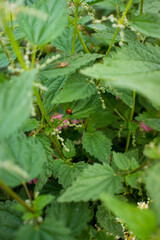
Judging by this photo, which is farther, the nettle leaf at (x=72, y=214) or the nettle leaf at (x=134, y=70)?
the nettle leaf at (x=72, y=214)

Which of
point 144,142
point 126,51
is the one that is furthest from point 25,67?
point 144,142

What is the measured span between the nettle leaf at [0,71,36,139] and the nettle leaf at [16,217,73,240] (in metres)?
0.30

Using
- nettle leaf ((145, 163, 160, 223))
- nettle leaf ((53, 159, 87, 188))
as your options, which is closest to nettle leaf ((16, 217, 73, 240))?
nettle leaf ((145, 163, 160, 223))

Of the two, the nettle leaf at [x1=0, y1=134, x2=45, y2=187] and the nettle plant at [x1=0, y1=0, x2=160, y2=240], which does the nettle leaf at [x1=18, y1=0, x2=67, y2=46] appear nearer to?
the nettle plant at [x1=0, y1=0, x2=160, y2=240]

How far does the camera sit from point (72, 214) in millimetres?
902

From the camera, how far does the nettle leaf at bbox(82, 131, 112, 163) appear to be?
123 centimetres

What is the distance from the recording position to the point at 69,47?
1436mm

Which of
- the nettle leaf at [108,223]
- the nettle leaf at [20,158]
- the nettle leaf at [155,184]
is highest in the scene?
the nettle leaf at [20,158]

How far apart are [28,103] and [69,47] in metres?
0.87

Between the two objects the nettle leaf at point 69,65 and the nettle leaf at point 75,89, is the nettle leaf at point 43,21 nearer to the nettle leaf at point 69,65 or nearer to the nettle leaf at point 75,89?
the nettle leaf at point 69,65

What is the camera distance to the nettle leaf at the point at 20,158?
2.58 ft

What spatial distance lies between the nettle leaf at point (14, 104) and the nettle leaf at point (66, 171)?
53 centimetres

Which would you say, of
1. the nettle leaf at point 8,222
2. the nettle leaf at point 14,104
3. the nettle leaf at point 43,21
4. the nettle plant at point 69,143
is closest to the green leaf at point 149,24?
the nettle plant at point 69,143

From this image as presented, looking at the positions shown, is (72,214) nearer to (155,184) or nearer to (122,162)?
(122,162)
